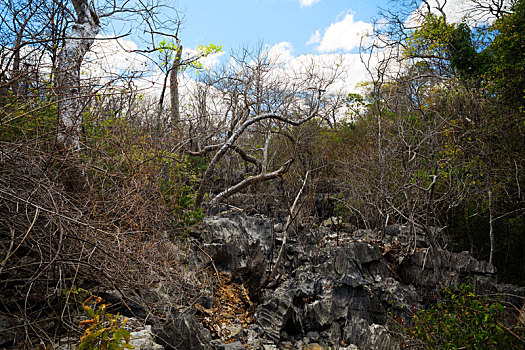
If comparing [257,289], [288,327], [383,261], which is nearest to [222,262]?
[257,289]

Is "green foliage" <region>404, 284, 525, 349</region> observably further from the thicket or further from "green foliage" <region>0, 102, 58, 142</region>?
"green foliage" <region>0, 102, 58, 142</region>

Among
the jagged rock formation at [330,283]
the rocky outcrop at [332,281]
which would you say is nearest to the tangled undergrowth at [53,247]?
the jagged rock formation at [330,283]

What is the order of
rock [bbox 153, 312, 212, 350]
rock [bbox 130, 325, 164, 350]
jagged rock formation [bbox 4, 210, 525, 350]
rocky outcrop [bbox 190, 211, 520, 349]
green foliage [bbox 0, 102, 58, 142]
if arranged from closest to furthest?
green foliage [bbox 0, 102, 58, 142], rock [bbox 130, 325, 164, 350], rock [bbox 153, 312, 212, 350], jagged rock formation [bbox 4, 210, 525, 350], rocky outcrop [bbox 190, 211, 520, 349]

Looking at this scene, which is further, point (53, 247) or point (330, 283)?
point (330, 283)

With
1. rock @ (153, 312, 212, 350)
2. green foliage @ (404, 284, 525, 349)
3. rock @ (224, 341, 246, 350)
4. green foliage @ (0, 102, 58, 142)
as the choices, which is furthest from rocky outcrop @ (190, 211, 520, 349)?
green foliage @ (0, 102, 58, 142)

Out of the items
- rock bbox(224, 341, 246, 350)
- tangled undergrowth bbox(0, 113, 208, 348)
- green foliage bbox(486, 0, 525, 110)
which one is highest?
green foliage bbox(486, 0, 525, 110)

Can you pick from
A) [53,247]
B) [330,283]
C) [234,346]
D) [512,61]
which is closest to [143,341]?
[53,247]

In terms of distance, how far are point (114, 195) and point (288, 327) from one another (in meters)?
3.90

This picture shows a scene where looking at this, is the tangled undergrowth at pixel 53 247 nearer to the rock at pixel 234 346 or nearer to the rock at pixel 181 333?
the rock at pixel 181 333

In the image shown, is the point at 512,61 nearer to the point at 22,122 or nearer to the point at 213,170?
the point at 213,170

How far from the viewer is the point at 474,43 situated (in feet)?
30.3

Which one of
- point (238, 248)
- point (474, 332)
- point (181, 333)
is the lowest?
point (181, 333)

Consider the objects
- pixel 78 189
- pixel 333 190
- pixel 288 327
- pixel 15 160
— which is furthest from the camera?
pixel 333 190

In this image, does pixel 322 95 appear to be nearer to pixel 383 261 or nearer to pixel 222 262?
pixel 383 261
